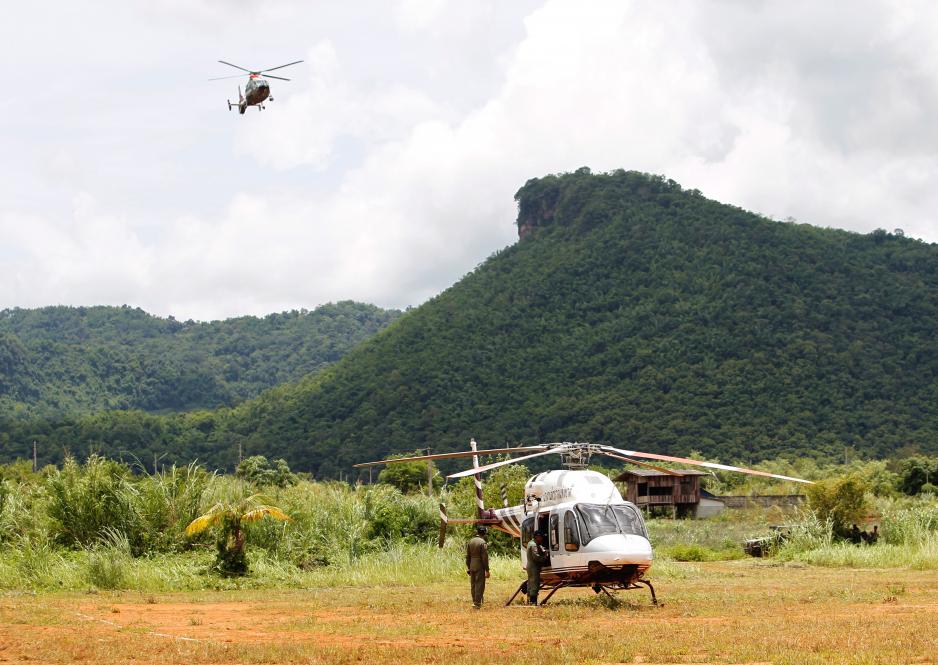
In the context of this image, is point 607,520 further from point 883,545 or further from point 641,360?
point 641,360

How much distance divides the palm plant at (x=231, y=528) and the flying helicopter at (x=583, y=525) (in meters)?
6.94

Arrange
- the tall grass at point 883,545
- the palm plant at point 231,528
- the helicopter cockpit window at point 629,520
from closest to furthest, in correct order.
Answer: the helicopter cockpit window at point 629,520 < the palm plant at point 231,528 < the tall grass at point 883,545

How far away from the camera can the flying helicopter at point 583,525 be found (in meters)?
14.5

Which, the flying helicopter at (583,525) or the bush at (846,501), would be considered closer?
the flying helicopter at (583,525)

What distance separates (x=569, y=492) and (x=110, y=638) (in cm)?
671

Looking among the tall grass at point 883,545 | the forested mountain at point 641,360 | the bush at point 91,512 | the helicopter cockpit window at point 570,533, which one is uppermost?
the forested mountain at point 641,360

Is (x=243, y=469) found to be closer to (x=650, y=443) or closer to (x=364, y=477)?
(x=364, y=477)

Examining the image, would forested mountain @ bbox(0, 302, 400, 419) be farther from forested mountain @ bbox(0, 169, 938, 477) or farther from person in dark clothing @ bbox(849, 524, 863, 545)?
person in dark clothing @ bbox(849, 524, 863, 545)

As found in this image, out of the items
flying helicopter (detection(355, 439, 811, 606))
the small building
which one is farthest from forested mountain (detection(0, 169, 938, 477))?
flying helicopter (detection(355, 439, 811, 606))

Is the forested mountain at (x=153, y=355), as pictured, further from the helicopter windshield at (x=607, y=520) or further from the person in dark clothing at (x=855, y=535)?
the helicopter windshield at (x=607, y=520)

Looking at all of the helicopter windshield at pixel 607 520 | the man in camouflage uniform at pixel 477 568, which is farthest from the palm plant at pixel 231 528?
the helicopter windshield at pixel 607 520

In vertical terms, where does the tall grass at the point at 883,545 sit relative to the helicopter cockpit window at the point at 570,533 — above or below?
below

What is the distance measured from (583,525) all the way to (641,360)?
70016 millimetres

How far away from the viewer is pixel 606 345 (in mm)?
88062
